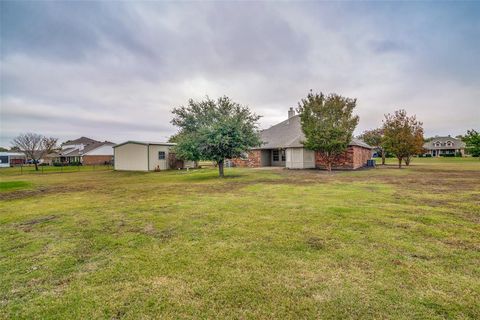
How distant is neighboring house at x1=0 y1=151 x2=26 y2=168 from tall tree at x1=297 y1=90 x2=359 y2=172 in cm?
6513

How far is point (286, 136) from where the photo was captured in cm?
2888

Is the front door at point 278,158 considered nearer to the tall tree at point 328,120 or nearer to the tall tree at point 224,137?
the tall tree at point 328,120

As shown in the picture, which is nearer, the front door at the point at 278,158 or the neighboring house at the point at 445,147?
the front door at the point at 278,158

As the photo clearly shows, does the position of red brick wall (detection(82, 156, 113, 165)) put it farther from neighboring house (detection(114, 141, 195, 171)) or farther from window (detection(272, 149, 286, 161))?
window (detection(272, 149, 286, 161))

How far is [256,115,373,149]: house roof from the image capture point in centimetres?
2592

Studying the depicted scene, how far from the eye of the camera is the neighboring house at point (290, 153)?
954 inches

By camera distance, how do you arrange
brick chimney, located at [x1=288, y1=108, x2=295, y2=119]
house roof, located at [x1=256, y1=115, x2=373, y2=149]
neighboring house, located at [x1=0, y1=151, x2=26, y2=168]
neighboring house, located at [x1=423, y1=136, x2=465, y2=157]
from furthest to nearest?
neighboring house, located at [x1=423, y1=136, x2=465, y2=157]
neighboring house, located at [x1=0, y1=151, x2=26, y2=168]
brick chimney, located at [x1=288, y1=108, x2=295, y2=119]
house roof, located at [x1=256, y1=115, x2=373, y2=149]

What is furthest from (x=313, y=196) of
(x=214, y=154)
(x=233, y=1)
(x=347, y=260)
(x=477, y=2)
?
(x=477, y=2)

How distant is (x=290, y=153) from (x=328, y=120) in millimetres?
6165

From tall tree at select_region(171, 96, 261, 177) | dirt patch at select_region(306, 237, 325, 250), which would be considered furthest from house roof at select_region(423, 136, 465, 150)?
dirt patch at select_region(306, 237, 325, 250)

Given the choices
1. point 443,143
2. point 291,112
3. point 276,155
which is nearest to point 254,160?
point 276,155

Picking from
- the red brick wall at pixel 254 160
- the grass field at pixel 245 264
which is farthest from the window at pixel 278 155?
the grass field at pixel 245 264

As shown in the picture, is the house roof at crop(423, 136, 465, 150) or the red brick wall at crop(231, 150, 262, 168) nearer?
the red brick wall at crop(231, 150, 262, 168)

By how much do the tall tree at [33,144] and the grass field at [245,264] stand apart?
42.1 meters
